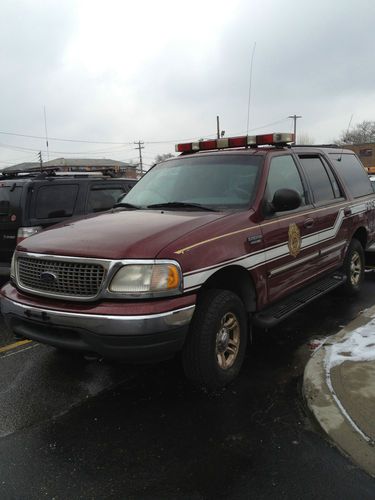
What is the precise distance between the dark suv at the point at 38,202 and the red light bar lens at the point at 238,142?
2843 millimetres

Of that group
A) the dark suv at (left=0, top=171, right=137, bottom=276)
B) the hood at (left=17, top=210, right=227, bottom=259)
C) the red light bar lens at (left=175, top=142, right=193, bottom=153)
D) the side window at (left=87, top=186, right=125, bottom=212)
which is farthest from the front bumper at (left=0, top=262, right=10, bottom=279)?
the red light bar lens at (left=175, top=142, right=193, bottom=153)

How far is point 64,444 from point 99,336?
75 centimetres

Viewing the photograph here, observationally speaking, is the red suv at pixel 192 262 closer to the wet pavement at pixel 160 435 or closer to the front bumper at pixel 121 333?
the front bumper at pixel 121 333

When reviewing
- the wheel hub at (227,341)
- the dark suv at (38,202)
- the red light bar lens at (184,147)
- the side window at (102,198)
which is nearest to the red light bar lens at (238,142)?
the red light bar lens at (184,147)

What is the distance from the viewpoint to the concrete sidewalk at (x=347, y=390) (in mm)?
2762

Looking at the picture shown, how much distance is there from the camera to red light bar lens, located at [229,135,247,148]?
4605 mm

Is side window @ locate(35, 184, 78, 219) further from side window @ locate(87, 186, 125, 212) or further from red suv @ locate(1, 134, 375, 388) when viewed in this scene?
red suv @ locate(1, 134, 375, 388)

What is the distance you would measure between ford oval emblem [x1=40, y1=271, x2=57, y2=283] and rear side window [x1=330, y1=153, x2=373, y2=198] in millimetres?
3965

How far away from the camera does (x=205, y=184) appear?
13.9 ft

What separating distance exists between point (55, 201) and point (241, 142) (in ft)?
9.91

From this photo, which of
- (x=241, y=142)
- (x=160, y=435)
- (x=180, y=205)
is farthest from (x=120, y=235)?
(x=241, y=142)

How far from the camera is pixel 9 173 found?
729 centimetres

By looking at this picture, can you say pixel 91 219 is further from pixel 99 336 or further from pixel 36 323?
pixel 99 336

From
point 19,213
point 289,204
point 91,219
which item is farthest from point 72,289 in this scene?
point 19,213
